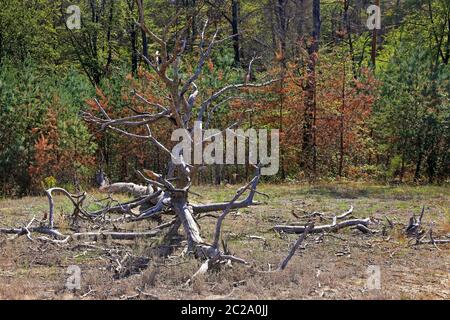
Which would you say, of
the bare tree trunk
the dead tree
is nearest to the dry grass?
the dead tree

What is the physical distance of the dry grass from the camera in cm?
530

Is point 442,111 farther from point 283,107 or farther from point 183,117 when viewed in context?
point 183,117

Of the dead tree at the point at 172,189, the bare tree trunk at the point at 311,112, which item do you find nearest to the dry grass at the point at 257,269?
the dead tree at the point at 172,189

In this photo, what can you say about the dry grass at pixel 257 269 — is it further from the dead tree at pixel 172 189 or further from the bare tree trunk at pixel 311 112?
the bare tree trunk at pixel 311 112

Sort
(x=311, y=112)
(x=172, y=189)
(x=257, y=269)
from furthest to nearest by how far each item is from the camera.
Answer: (x=311, y=112) → (x=172, y=189) → (x=257, y=269)

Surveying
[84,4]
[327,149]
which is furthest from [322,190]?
[84,4]

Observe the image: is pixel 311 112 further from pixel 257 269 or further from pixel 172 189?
pixel 257 269

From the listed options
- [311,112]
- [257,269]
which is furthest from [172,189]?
[311,112]

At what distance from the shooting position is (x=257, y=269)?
5.90m

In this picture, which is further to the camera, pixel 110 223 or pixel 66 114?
pixel 66 114

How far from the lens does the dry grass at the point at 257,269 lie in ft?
17.4

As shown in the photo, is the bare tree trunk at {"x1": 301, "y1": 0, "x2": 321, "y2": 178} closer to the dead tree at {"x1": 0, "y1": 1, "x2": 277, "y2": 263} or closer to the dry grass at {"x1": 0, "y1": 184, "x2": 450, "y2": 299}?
the dry grass at {"x1": 0, "y1": 184, "x2": 450, "y2": 299}
